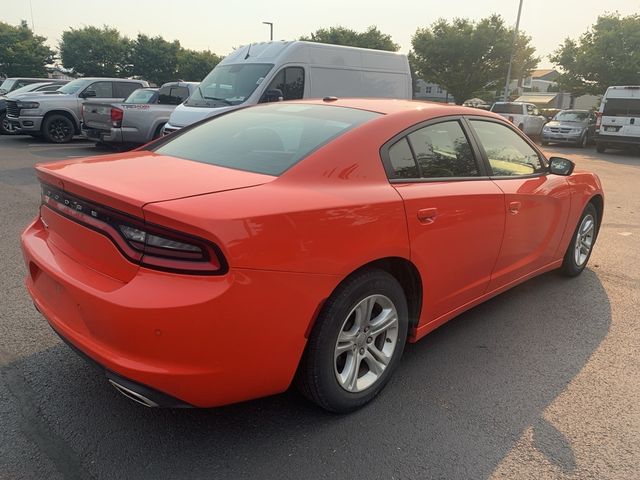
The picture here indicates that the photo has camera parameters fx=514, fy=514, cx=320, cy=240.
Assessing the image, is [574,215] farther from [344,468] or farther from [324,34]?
[324,34]

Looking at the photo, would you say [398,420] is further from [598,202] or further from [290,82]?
[290,82]

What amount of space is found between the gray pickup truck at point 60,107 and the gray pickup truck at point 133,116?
75.3 inches

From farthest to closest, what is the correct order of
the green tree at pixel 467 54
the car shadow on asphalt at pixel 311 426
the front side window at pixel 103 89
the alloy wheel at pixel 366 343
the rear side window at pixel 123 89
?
1. the green tree at pixel 467 54
2. the rear side window at pixel 123 89
3. the front side window at pixel 103 89
4. the alloy wheel at pixel 366 343
5. the car shadow on asphalt at pixel 311 426

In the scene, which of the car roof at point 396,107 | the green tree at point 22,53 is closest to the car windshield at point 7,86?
the car roof at point 396,107

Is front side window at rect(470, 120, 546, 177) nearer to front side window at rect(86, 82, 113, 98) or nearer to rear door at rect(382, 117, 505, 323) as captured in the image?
rear door at rect(382, 117, 505, 323)

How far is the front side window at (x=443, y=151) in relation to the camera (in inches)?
116

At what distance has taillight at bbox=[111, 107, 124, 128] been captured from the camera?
37.6 feet

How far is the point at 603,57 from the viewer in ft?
84.9

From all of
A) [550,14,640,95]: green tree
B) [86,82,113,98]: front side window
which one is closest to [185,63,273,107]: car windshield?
[86,82,113,98]: front side window

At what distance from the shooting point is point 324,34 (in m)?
45.1

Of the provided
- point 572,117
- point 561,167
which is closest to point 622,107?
point 572,117

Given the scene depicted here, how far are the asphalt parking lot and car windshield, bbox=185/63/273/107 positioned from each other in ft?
20.8

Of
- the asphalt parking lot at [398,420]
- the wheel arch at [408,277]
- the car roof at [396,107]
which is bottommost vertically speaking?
the asphalt parking lot at [398,420]

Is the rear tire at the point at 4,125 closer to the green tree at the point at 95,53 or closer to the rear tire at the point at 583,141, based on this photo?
the rear tire at the point at 583,141
